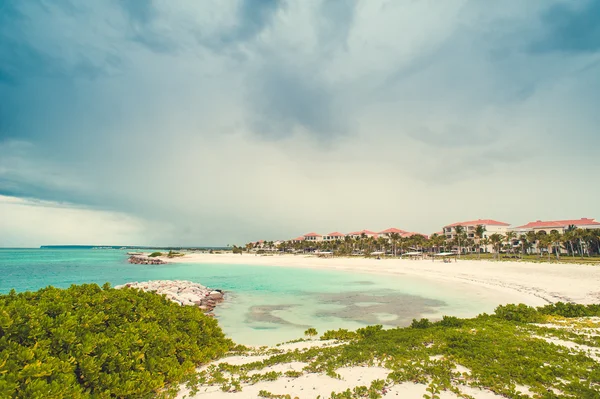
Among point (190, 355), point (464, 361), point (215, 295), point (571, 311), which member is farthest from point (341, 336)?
point (215, 295)

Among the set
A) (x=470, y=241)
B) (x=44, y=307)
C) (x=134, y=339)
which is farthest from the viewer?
(x=470, y=241)

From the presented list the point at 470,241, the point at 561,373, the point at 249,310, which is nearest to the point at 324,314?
the point at 249,310

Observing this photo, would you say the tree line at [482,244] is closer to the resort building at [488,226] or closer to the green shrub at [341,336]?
the resort building at [488,226]

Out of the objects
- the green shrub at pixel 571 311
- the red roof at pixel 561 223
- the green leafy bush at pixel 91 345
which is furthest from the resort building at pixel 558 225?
the green leafy bush at pixel 91 345

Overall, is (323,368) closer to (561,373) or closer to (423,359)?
(423,359)

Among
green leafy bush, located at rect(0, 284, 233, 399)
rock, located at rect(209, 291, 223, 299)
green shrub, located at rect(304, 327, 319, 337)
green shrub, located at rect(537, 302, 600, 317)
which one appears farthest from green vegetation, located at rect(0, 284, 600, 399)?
rock, located at rect(209, 291, 223, 299)

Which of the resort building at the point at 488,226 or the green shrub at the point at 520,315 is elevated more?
the resort building at the point at 488,226
